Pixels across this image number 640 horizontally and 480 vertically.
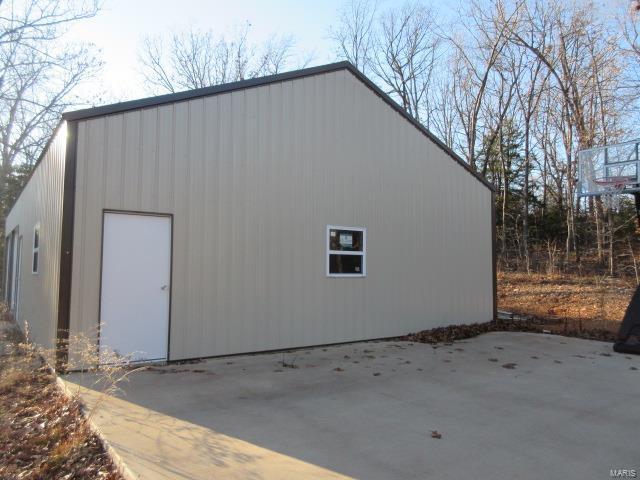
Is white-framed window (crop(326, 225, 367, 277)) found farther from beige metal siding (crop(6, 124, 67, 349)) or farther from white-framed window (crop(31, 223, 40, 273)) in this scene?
white-framed window (crop(31, 223, 40, 273))

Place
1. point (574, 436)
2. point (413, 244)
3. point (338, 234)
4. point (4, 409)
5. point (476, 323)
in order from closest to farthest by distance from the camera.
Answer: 1. point (574, 436)
2. point (4, 409)
3. point (338, 234)
4. point (413, 244)
5. point (476, 323)

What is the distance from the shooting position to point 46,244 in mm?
7855

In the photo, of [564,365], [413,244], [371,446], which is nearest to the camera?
[371,446]

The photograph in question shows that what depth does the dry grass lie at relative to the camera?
360 cm

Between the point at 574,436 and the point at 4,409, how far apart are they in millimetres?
5594

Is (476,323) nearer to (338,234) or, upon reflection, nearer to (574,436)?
(338,234)

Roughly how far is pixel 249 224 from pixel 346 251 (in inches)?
85.9

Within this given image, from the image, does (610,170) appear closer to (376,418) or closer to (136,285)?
(376,418)

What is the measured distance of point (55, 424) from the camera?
4.52m

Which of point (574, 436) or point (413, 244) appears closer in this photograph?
point (574, 436)

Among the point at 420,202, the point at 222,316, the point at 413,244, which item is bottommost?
the point at 222,316

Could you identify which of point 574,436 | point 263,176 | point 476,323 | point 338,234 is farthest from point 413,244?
point 574,436

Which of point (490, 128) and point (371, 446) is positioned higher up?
point (490, 128)

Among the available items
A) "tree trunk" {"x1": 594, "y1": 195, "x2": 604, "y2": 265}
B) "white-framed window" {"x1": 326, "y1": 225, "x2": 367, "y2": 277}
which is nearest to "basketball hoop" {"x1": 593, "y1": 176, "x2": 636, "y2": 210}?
"white-framed window" {"x1": 326, "y1": 225, "x2": 367, "y2": 277}
